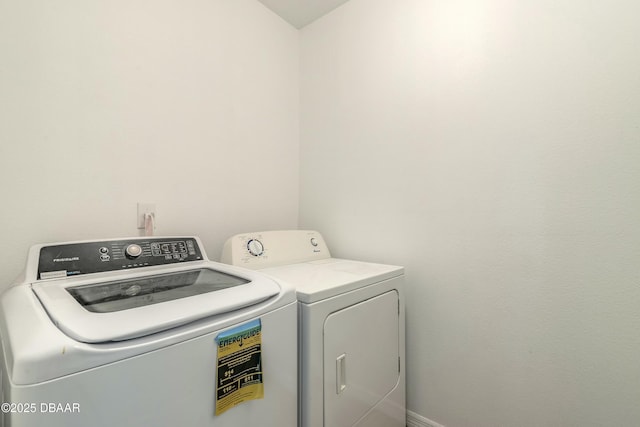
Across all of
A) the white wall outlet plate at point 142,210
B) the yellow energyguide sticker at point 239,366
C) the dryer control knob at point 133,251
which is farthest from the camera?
the white wall outlet plate at point 142,210

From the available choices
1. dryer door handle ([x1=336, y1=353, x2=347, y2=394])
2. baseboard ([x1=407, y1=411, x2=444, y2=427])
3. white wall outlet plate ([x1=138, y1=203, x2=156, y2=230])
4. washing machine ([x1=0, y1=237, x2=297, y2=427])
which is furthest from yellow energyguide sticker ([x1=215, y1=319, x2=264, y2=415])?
baseboard ([x1=407, y1=411, x2=444, y2=427])

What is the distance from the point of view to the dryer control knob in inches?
41.4

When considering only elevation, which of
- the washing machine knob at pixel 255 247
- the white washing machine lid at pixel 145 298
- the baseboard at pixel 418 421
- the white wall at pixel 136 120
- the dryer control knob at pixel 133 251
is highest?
the white wall at pixel 136 120

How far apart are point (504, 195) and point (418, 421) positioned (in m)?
1.21

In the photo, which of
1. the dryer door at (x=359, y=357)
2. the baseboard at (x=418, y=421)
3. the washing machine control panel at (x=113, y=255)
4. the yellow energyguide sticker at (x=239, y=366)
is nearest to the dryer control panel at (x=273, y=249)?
the washing machine control panel at (x=113, y=255)

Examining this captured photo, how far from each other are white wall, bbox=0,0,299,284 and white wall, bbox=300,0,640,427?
23.6 inches

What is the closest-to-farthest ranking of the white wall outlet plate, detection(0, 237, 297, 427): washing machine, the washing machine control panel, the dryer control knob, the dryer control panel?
detection(0, 237, 297, 427): washing machine, the washing machine control panel, the dryer control knob, the white wall outlet plate, the dryer control panel

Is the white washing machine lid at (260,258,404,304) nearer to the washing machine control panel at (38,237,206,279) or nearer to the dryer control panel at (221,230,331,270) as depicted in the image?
the dryer control panel at (221,230,331,270)

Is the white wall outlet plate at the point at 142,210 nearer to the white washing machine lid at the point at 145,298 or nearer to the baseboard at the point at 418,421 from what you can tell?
the white washing machine lid at the point at 145,298

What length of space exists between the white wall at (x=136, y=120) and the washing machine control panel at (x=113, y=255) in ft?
0.55

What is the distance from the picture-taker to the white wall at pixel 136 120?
99 centimetres

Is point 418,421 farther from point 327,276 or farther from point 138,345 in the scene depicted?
point 138,345

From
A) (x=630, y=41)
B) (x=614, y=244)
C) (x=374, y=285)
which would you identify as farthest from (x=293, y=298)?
(x=630, y=41)

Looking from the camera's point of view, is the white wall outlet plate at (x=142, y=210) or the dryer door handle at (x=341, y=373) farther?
the white wall outlet plate at (x=142, y=210)
